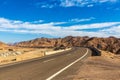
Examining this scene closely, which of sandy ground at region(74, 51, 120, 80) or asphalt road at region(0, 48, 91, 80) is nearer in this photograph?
asphalt road at region(0, 48, 91, 80)

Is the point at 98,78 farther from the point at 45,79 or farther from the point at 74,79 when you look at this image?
the point at 45,79

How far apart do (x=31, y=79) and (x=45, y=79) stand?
0.68 meters

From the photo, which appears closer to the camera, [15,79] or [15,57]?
[15,79]

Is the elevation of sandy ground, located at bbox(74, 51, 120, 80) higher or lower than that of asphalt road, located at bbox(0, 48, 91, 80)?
lower

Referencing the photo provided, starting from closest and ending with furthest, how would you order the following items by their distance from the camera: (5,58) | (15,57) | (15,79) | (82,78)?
(15,79)
(82,78)
(5,58)
(15,57)

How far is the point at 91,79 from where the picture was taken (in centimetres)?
1273

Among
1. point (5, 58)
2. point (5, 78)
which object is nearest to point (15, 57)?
point (5, 58)

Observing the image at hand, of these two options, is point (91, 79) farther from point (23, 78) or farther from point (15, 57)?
point (15, 57)

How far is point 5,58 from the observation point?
29266 millimetres

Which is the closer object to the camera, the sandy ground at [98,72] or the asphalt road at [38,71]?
the asphalt road at [38,71]

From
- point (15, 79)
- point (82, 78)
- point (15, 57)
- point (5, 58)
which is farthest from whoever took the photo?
point (15, 57)

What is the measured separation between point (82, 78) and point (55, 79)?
5.06ft

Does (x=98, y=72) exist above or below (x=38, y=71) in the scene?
below

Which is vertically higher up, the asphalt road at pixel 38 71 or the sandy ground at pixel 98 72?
the asphalt road at pixel 38 71
